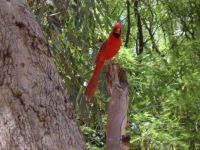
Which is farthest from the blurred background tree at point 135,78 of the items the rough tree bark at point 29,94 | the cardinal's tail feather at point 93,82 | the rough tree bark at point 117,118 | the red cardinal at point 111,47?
the rough tree bark at point 117,118

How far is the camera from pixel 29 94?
93cm

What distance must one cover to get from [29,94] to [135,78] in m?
1.63

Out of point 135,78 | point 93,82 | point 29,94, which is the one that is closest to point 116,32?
point 93,82

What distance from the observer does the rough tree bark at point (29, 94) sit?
0.87 metres

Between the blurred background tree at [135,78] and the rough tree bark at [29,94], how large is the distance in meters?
1.16

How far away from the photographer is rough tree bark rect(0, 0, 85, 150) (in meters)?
0.87

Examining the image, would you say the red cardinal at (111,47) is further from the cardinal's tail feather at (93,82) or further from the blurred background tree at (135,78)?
the blurred background tree at (135,78)

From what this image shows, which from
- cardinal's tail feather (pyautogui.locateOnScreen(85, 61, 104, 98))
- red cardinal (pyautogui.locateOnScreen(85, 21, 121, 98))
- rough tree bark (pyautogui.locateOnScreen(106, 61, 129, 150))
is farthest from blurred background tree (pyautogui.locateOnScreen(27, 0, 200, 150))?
rough tree bark (pyautogui.locateOnScreen(106, 61, 129, 150))

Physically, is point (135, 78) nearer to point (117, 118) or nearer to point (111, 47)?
point (111, 47)

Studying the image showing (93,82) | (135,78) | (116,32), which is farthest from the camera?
(135,78)

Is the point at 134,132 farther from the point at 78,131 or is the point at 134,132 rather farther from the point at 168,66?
the point at 78,131

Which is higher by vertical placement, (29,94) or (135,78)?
(135,78)

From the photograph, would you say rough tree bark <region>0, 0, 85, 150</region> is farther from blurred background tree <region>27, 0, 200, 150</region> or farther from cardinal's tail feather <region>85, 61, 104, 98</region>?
blurred background tree <region>27, 0, 200, 150</region>

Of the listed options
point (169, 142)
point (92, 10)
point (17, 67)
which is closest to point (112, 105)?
point (17, 67)
